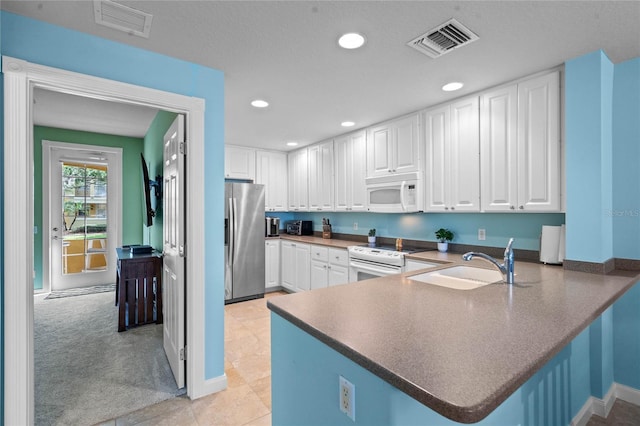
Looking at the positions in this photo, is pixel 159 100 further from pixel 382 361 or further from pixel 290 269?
pixel 290 269

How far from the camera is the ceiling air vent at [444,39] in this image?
1.85 metres

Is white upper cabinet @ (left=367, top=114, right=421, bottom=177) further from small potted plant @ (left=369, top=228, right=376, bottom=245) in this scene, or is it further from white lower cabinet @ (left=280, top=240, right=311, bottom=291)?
white lower cabinet @ (left=280, top=240, right=311, bottom=291)

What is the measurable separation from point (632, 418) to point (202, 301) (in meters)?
2.98

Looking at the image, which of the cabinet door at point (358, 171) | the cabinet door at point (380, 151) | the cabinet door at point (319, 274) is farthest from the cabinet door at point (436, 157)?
the cabinet door at point (319, 274)

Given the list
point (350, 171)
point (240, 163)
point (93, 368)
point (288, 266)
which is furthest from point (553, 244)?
point (240, 163)

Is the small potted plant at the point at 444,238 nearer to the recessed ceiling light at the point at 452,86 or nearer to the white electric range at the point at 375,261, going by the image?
the white electric range at the point at 375,261

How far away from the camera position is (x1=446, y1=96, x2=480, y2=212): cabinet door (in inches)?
111

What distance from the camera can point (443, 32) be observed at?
190 cm

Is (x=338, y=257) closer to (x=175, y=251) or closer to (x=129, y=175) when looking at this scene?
(x=175, y=251)

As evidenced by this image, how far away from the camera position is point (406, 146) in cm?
347

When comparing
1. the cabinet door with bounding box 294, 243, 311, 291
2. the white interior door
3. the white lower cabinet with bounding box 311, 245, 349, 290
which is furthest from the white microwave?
the white interior door

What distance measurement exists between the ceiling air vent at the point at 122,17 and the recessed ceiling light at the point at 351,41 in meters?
1.11

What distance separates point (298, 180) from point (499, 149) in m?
3.32

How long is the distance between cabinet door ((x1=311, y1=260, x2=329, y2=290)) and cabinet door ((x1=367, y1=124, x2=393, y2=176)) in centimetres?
139
